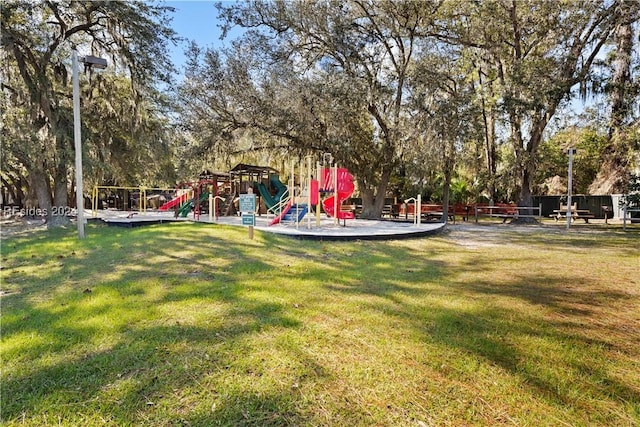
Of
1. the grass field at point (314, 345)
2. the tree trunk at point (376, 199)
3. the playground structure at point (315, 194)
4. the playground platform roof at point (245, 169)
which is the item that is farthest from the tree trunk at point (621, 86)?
the playground platform roof at point (245, 169)

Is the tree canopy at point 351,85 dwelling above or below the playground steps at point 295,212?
above

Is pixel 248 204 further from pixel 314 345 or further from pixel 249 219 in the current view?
pixel 314 345

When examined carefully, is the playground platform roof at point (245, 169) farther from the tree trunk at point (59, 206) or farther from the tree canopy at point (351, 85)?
A: the tree trunk at point (59, 206)

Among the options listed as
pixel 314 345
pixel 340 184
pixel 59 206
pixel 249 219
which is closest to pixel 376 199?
pixel 340 184

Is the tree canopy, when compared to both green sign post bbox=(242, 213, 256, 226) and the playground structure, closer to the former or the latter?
the playground structure

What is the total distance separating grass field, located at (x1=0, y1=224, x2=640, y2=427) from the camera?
1.81 meters

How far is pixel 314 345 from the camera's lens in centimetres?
249

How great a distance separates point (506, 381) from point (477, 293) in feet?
6.45

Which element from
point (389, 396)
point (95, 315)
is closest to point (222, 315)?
point (95, 315)

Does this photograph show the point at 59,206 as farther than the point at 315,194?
Yes

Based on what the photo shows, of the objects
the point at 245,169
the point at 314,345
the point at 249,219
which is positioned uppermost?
the point at 245,169

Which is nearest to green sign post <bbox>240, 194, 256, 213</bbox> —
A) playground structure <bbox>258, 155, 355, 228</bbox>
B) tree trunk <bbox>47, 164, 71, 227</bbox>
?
playground structure <bbox>258, 155, 355, 228</bbox>

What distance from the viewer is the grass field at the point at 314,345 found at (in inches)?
71.4

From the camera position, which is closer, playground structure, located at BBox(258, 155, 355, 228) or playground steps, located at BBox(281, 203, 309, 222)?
playground structure, located at BBox(258, 155, 355, 228)
